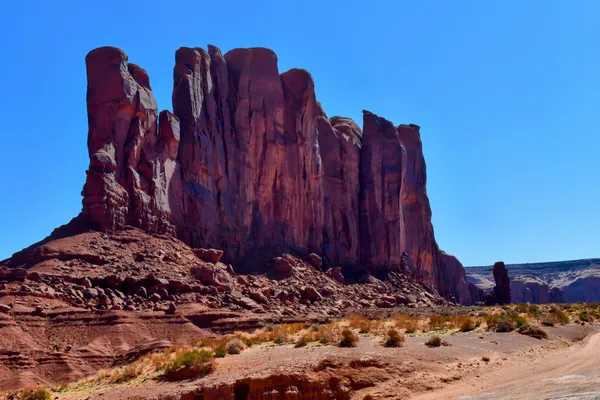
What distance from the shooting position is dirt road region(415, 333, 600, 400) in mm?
14469

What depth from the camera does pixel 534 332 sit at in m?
26.1

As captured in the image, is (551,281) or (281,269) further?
(551,281)

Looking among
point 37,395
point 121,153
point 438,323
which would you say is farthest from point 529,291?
point 37,395

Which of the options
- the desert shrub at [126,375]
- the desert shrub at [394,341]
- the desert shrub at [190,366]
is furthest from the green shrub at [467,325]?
the desert shrub at [126,375]

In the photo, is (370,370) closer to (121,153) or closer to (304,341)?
(304,341)

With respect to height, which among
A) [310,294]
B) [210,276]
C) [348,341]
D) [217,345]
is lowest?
[348,341]


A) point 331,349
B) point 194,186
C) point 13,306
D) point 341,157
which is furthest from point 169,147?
point 331,349

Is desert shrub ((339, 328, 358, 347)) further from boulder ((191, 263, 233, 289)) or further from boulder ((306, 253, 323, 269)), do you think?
boulder ((306, 253, 323, 269))

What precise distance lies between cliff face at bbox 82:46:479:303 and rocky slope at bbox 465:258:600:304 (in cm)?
4309

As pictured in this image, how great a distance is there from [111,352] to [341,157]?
4872 centimetres

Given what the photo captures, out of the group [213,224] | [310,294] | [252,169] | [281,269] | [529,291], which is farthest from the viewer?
[529,291]

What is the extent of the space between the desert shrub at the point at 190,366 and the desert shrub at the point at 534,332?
1253 centimetres

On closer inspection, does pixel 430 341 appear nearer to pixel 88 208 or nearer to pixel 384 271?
pixel 88 208

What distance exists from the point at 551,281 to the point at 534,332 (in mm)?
151664
